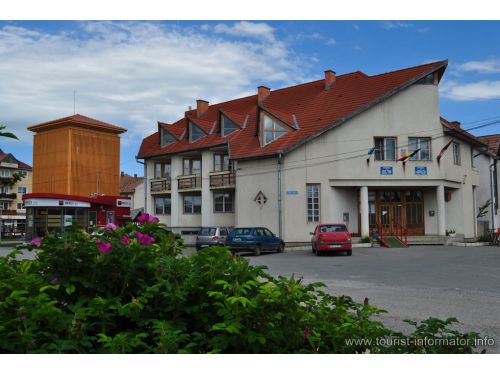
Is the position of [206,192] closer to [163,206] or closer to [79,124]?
[163,206]

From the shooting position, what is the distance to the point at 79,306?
342cm

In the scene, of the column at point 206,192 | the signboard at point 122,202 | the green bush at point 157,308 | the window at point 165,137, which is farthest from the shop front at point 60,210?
the green bush at point 157,308

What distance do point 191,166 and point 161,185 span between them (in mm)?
3126

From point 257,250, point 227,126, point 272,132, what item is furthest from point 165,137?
point 257,250

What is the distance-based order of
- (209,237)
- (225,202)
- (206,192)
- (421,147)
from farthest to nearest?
(206,192) → (225,202) → (421,147) → (209,237)

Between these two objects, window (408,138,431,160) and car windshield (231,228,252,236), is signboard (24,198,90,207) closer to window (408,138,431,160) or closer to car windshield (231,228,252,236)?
car windshield (231,228,252,236)

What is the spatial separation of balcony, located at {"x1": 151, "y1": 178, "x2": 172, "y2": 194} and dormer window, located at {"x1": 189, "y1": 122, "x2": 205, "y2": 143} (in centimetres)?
378

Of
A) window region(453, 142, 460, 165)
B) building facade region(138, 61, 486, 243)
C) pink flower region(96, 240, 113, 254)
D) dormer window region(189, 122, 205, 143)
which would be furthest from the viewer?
dormer window region(189, 122, 205, 143)

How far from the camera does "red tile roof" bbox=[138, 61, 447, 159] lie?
1248 inches

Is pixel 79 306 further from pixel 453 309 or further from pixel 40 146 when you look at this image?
pixel 40 146

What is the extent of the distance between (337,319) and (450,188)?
33.7m

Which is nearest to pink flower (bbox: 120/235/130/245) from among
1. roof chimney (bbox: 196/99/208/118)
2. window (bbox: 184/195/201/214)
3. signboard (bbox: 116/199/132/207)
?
window (bbox: 184/195/201/214)

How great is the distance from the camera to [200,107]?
44.9 meters

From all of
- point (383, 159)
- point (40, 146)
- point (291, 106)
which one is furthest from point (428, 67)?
point (40, 146)
